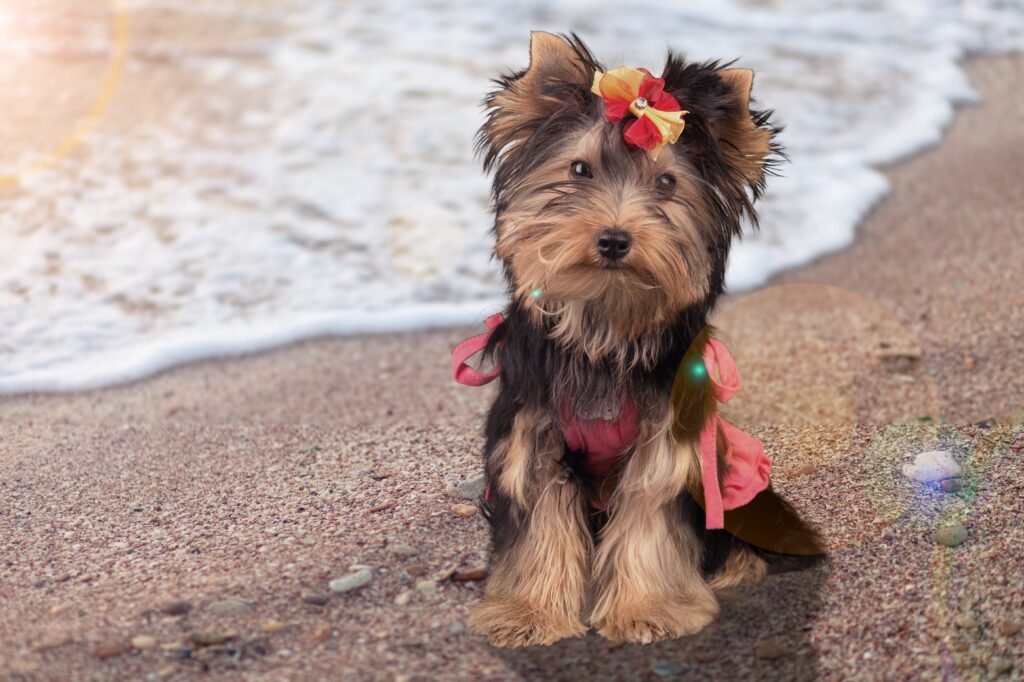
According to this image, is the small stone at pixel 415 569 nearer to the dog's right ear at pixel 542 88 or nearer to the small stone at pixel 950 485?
the dog's right ear at pixel 542 88

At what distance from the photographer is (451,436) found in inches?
208

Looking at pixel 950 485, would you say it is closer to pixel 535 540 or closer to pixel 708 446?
pixel 708 446

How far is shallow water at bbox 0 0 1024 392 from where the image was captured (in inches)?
290

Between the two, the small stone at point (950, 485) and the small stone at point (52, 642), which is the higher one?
the small stone at point (950, 485)

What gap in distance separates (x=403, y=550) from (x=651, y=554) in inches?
38.6

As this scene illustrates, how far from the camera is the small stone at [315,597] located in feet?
12.4

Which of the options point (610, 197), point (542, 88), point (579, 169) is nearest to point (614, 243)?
point (610, 197)

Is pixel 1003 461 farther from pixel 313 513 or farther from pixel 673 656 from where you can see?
pixel 313 513

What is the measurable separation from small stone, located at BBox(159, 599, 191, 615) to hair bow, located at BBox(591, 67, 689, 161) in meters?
2.06

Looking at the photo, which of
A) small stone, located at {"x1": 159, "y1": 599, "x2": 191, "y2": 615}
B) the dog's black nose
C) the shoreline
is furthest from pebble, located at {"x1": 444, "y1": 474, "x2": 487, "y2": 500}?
the shoreline

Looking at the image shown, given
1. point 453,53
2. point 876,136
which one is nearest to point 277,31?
point 453,53

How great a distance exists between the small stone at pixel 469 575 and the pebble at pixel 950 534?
1.61m

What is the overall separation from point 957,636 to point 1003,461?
1.33 m

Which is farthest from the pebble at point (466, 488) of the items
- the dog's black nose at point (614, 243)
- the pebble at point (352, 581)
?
the dog's black nose at point (614, 243)
